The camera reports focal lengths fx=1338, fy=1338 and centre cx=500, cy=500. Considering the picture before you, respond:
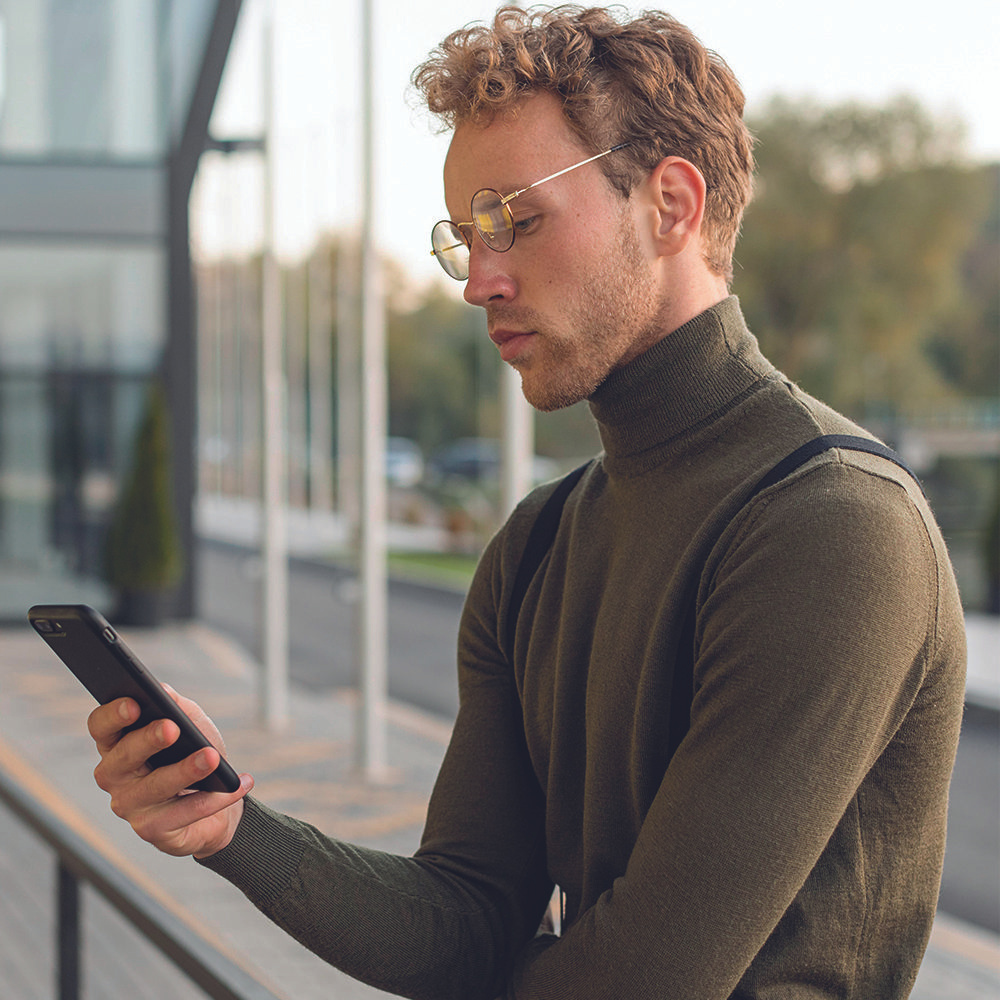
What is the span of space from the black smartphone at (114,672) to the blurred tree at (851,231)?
27.8 meters

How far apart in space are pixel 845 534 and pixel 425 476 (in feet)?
117

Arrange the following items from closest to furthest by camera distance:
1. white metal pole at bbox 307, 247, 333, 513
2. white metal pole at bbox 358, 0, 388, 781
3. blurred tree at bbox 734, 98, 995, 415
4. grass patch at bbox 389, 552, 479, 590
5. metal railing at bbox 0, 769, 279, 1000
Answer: metal railing at bbox 0, 769, 279, 1000
white metal pole at bbox 358, 0, 388, 781
grass patch at bbox 389, 552, 479, 590
blurred tree at bbox 734, 98, 995, 415
white metal pole at bbox 307, 247, 333, 513

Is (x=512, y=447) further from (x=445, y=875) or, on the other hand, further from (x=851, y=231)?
(x=851, y=231)

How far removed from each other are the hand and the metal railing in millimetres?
408

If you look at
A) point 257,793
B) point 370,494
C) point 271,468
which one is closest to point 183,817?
point 257,793

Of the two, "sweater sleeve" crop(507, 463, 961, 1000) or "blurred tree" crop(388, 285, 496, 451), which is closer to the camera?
→ "sweater sleeve" crop(507, 463, 961, 1000)

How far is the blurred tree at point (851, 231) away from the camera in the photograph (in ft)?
Answer: 93.6

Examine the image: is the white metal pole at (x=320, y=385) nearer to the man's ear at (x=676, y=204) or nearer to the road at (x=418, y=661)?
the road at (x=418, y=661)

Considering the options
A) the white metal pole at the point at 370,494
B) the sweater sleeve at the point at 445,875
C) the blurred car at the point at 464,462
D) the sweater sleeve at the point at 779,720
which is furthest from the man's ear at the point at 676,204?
the blurred car at the point at 464,462

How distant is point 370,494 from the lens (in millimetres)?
7277

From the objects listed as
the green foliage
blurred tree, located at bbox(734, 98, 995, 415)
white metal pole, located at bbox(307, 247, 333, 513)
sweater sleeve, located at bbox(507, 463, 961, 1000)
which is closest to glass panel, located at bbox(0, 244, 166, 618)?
the green foliage

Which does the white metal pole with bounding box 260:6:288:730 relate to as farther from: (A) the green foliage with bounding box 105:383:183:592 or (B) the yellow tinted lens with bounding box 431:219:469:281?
(B) the yellow tinted lens with bounding box 431:219:469:281

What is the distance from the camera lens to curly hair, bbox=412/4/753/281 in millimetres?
1284

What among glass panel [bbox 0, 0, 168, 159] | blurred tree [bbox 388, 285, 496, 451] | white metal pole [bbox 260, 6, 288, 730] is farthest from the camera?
blurred tree [bbox 388, 285, 496, 451]
